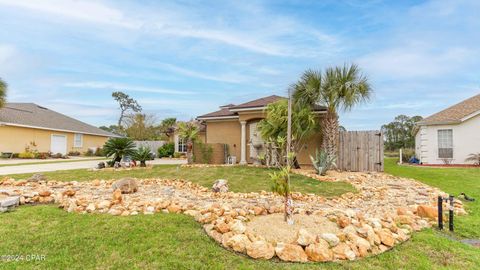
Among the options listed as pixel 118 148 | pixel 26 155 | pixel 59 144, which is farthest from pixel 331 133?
pixel 59 144

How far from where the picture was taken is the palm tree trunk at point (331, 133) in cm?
1111

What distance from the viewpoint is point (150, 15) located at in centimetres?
952

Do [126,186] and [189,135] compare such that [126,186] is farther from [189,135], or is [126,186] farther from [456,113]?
[456,113]

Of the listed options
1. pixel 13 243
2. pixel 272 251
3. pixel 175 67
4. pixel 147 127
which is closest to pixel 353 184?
pixel 272 251

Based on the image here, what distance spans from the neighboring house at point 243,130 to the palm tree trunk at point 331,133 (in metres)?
1.03

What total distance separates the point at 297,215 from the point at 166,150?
69.8 feet

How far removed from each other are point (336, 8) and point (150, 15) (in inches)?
272

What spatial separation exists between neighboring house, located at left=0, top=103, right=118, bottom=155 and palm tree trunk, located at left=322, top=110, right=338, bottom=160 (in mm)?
23099

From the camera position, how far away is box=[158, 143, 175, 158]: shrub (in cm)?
2395

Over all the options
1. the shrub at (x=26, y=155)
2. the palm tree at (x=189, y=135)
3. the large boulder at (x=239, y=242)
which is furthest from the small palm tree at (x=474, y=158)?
the shrub at (x=26, y=155)

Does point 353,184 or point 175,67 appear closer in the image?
point 353,184

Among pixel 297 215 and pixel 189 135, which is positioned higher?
pixel 189 135

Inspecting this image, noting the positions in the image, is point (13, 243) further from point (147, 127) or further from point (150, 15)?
point (147, 127)

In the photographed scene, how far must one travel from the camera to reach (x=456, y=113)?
1533cm
